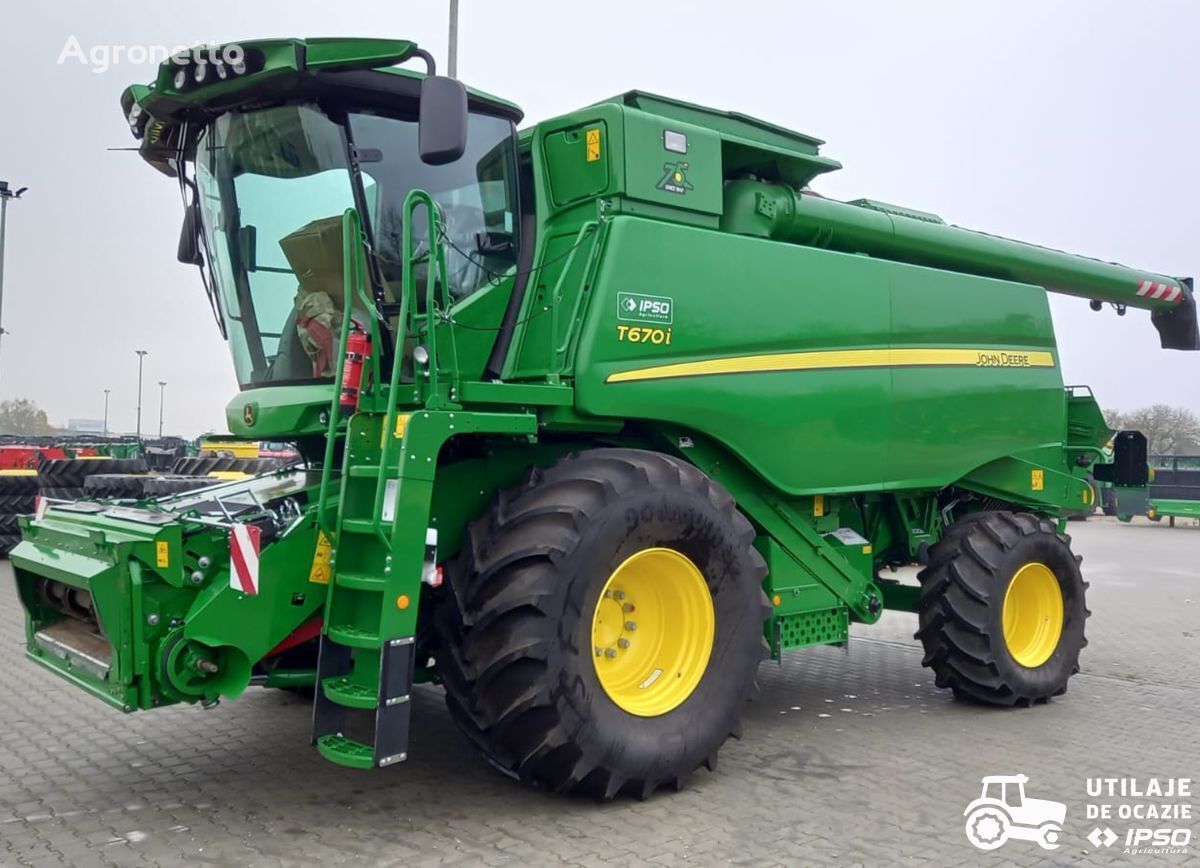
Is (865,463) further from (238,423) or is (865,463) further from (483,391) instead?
(238,423)

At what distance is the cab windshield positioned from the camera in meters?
4.78

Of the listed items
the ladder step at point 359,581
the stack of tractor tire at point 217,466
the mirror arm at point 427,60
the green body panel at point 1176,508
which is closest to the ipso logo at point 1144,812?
the ladder step at point 359,581

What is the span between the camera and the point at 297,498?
5.05m

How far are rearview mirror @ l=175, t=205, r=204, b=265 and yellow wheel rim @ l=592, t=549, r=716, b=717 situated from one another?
9.32 feet

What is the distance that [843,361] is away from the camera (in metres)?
5.90

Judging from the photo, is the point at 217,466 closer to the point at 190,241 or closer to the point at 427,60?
the point at 190,241

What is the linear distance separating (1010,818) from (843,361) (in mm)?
2540

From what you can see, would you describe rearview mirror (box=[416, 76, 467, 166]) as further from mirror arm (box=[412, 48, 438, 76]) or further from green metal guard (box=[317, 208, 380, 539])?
green metal guard (box=[317, 208, 380, 539])

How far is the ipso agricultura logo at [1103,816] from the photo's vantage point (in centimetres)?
417

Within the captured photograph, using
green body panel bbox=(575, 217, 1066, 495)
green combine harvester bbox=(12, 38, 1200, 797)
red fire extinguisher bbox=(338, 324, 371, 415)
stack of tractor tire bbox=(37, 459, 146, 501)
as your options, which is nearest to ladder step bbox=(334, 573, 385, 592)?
green combine harvester bbox=(12, 38, 1200, 797)

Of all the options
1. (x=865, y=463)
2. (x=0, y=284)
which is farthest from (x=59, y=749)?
(x=0, y=284)

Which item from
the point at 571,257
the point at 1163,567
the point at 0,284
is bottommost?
the point at 1163,567

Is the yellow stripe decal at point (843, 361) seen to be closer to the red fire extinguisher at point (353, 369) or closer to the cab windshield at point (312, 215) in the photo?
the cab windshield at point (312, 215)

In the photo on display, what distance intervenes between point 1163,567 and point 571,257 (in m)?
14.5
